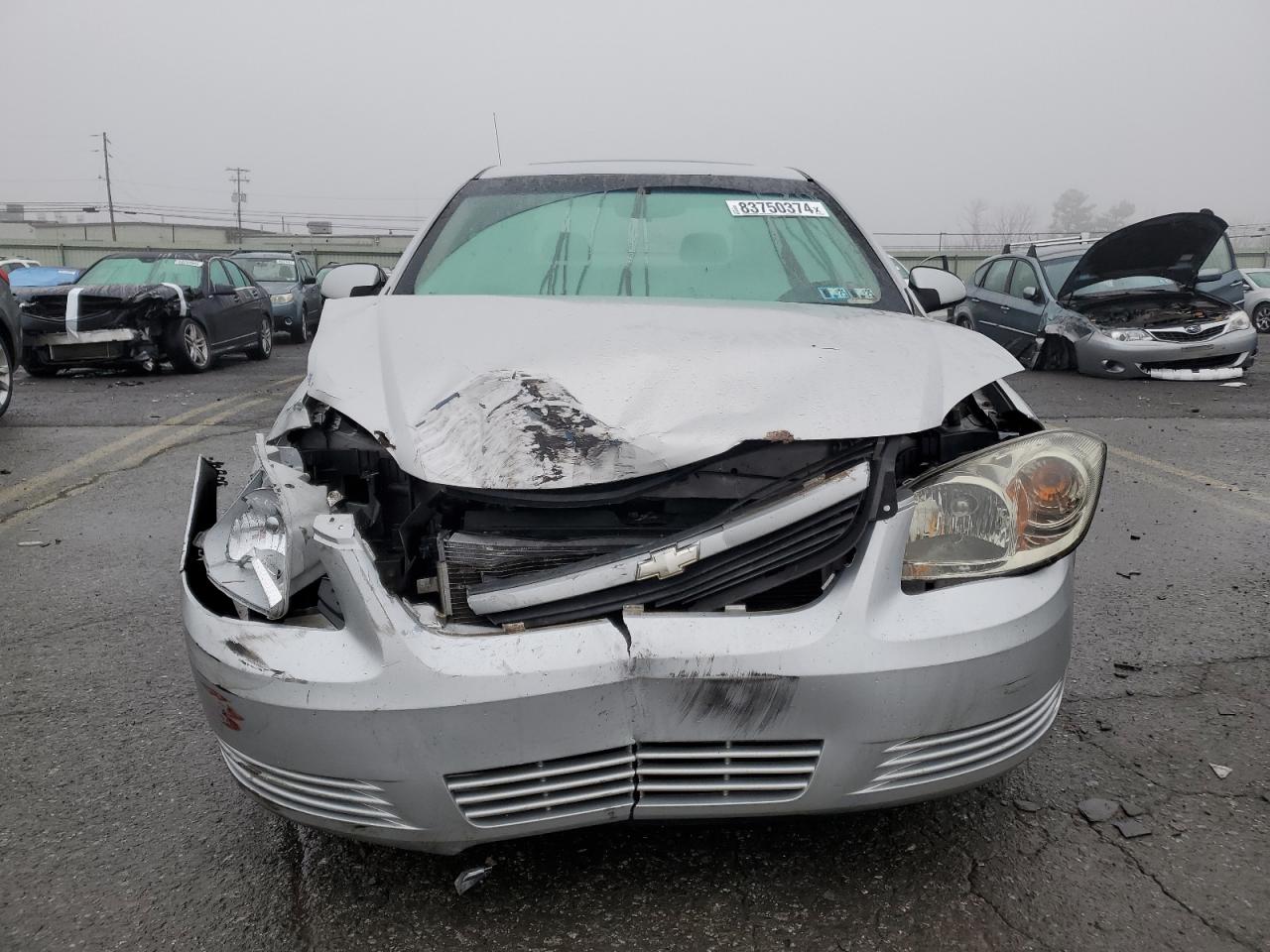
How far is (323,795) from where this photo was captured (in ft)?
5.82

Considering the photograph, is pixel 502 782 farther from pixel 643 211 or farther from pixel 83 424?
pixel 83 424

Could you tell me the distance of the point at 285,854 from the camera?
212 centimetres

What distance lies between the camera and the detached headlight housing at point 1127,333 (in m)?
10.1

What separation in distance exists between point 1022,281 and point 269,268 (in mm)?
11960

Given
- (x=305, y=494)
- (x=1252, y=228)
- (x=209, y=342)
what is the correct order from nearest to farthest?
(x=305, y=494) → (x=209, y=342) → (x=1252, y=228)

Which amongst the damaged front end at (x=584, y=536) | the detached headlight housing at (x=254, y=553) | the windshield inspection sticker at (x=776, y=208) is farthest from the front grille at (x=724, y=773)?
the windshield inspection sticker at (x=776, y=208)

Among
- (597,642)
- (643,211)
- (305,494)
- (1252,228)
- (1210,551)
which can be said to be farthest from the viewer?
(1252,228)

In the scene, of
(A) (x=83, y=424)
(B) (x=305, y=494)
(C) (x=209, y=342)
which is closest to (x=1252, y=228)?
(C) (x=209, y=342)

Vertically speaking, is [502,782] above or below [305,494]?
below

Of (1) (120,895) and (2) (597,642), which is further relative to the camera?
(1) (120,895)

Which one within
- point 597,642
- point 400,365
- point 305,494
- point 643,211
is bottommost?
point 597,642

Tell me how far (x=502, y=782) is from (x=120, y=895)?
89 cm

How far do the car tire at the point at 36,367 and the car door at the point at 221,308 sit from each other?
5.55 feet

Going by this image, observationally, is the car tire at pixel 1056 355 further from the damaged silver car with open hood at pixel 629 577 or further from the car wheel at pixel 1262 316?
the damaged silver car with open hood at pixel 629 577
